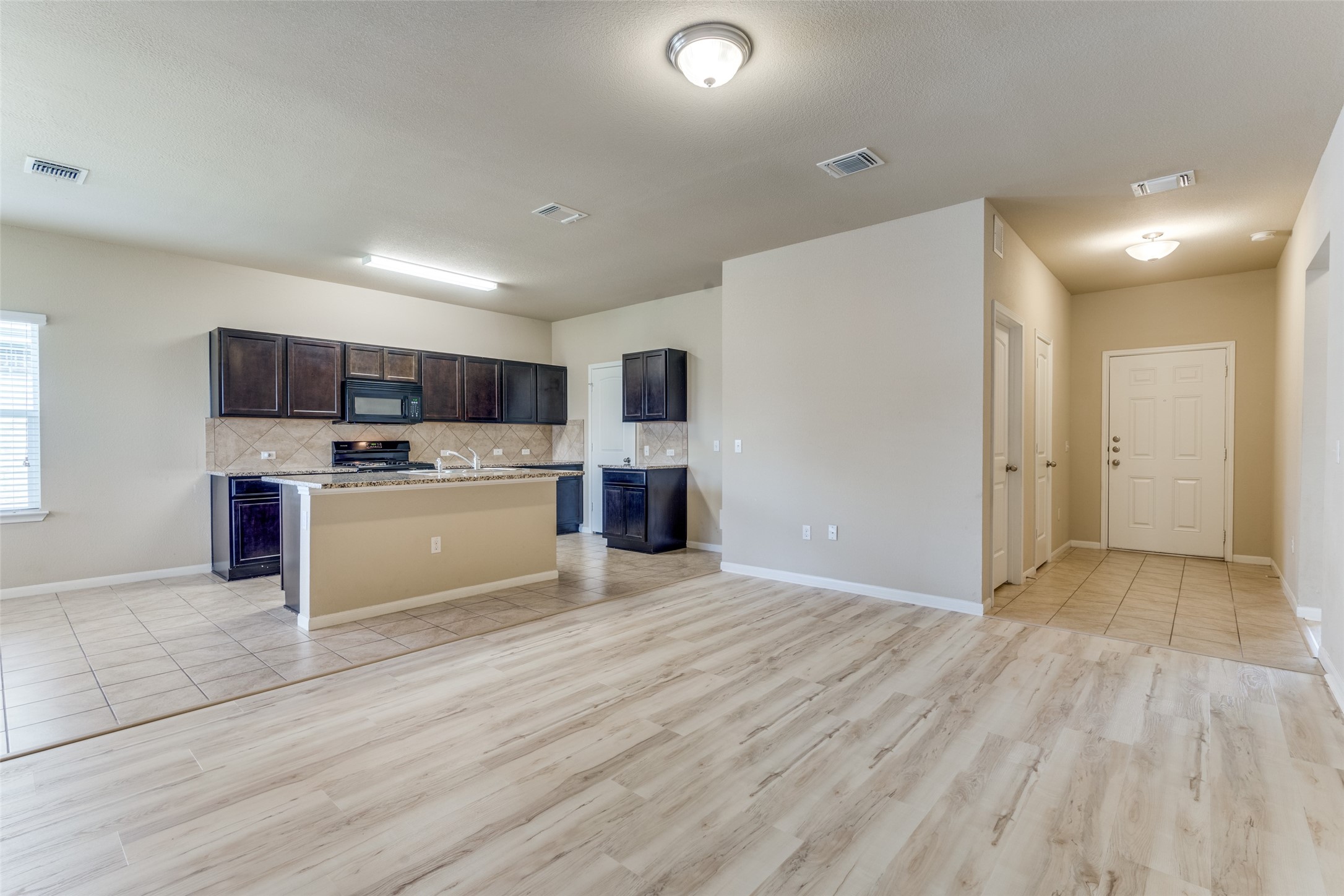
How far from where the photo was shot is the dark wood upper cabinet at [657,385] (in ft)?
22.0

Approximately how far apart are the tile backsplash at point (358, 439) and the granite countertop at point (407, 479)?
46cm

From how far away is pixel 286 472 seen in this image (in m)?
5.72

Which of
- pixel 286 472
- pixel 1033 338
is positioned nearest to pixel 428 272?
pixel 286 472

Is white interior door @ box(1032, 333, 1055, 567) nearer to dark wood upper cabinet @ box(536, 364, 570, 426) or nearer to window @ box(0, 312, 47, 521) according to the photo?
dark wood upper cabinet @ box(536, 364, 570, 426)

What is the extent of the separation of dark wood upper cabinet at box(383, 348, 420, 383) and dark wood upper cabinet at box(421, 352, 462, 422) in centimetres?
8

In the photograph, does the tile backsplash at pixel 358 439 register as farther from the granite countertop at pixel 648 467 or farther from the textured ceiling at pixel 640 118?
the textured ceiling at pixel 640 118

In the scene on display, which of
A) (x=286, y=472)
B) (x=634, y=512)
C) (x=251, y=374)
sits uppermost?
(x=251, y=374)

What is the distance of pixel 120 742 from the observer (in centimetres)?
238

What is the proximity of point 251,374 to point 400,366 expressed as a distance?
1.40 metres

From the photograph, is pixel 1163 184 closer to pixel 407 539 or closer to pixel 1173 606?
pixel 1173 606

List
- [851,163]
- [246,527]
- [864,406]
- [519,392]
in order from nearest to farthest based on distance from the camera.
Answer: [851,163]
[864,406]
[246,527]
[519,392]

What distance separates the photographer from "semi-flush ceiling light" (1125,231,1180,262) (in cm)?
465

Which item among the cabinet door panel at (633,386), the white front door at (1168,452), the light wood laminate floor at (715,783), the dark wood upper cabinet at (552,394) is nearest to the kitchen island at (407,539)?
the light wood laminate floor at (715,783)

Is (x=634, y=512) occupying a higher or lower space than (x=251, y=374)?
lower
